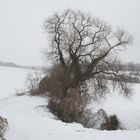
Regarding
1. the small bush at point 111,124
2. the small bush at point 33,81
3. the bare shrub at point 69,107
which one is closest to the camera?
the bare shrub at point 69,107

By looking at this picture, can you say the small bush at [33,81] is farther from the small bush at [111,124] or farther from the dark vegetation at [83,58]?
the small bush at [111,124]

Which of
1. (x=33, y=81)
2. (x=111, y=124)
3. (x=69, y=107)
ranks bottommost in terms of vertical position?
(x=111, y=124)

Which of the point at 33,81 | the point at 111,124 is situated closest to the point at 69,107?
the point at 111,124

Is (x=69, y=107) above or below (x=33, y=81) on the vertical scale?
below

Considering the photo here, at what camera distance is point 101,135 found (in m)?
12.4

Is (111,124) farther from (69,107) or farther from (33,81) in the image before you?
(33,81)

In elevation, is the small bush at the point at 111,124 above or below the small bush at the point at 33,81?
below

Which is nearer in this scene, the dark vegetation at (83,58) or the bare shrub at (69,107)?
the bare shrub at (69,107)

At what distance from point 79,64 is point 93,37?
9.51 feet

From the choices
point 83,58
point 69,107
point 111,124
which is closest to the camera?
point 69,107

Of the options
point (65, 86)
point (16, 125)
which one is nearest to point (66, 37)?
point (65, 86)

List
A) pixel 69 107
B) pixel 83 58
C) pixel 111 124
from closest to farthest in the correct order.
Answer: pixel 69 107
pixel 111 124
pixel 83 58

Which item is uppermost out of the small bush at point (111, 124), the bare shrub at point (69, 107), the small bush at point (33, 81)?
the small bush at point (33, 81)

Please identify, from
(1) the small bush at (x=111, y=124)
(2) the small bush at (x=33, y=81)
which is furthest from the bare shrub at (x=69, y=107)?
(2) the small bush at (x=33, y=81)
